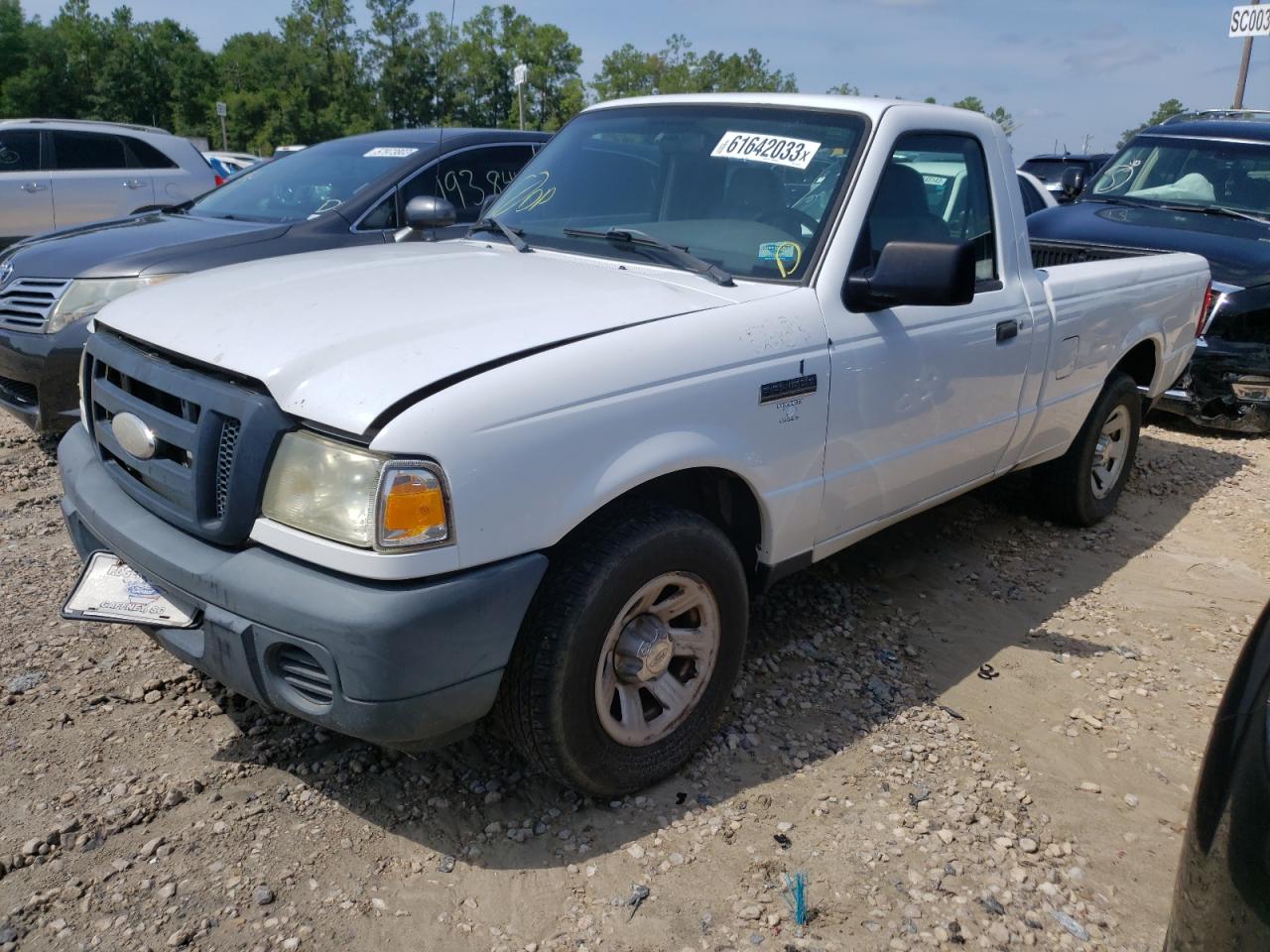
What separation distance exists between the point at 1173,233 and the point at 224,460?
22.4ft

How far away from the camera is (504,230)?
3637 millimetres

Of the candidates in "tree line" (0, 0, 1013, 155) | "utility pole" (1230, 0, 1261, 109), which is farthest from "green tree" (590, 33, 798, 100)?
"utility pole" (1230, 0, 1261, 109)

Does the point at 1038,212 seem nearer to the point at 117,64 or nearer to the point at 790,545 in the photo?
the point at 790,545

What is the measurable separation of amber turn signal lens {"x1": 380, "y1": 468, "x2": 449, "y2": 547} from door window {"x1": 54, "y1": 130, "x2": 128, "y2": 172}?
30.6ft

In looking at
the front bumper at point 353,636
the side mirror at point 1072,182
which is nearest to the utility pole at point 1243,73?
the side mirror at point 1072,182

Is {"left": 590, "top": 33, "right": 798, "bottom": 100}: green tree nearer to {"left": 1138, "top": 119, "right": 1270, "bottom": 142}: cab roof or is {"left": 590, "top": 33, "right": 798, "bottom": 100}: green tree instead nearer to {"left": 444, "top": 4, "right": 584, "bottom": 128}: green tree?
{"left": 444, "top": 4, "right": 584, "bottom": 128}: green tree

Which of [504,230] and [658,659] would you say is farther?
[504,230]

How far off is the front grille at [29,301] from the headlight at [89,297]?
53 mm

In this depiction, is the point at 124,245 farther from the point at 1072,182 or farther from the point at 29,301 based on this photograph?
the point at 1072,182

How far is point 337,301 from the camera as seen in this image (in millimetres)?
2705

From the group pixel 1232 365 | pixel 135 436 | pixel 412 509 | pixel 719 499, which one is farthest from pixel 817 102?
pixel 1232 365

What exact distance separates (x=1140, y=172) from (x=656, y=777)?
24.2 ft

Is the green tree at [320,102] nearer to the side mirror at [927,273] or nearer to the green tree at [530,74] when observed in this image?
the green tree at [530,74]

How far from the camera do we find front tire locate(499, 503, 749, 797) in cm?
246
